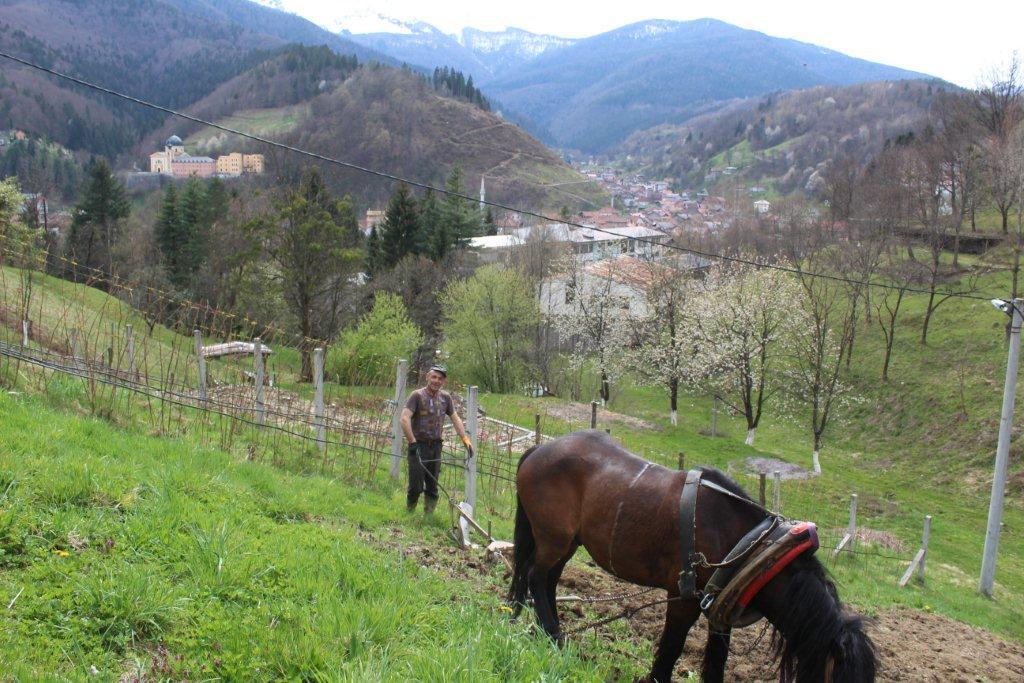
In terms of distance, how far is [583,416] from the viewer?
28.6 metres

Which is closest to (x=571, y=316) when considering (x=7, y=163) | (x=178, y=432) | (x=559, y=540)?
(x=178, y=432)

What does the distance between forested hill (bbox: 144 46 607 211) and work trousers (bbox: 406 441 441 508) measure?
295 ft

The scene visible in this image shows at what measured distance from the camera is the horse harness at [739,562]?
4.34 meters

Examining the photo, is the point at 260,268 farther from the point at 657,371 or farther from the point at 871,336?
the point at 871,336

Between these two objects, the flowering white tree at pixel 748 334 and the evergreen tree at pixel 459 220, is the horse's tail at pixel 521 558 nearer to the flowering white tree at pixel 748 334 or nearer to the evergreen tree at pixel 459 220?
the flowering white tree at pixel 748 334

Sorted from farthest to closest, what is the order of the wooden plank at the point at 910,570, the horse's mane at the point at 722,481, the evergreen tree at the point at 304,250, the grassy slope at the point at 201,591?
the evergreen tree at the point at 304,250, the wooden plank at the point at 910,570, the horse's mane at the point at 722,481, the grassy slope at the point at 201,591

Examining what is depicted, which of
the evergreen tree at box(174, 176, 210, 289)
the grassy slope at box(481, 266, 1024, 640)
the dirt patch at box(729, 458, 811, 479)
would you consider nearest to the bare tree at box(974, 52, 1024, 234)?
the grassy slope at box(481, 266, 1024, 640)

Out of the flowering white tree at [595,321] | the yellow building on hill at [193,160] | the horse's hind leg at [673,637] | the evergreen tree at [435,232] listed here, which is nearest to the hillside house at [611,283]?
the flowering white tree at [595,321]

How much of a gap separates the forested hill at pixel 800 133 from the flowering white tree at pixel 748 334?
9050 cm

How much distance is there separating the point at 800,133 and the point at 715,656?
172302 mm

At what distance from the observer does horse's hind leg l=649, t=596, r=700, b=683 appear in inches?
184

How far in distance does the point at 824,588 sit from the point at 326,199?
45.3m

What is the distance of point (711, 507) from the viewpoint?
15.6 feet

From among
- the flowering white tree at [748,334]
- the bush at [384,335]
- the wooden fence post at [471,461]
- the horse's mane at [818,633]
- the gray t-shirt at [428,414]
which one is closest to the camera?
the horse's mane at [818,633]
